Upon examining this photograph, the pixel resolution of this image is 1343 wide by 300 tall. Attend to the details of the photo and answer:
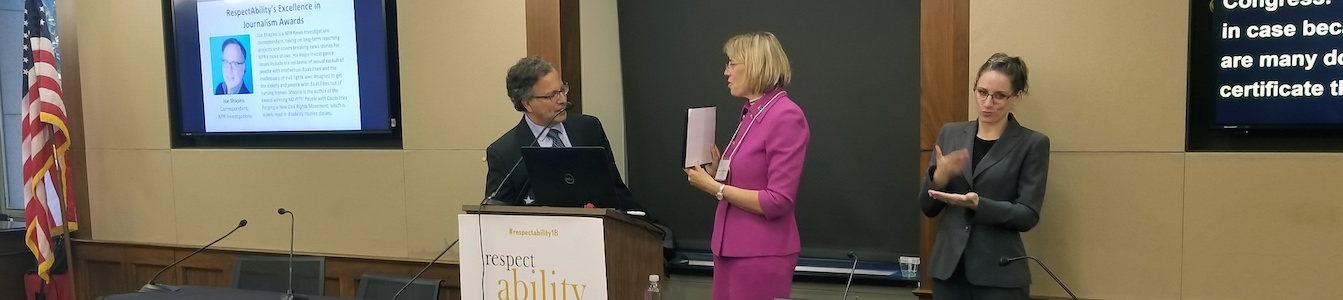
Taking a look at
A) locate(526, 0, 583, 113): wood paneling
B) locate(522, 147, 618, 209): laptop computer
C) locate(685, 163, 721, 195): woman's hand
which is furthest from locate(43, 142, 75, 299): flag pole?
locate(685, 163, 721, 195): woman's hand

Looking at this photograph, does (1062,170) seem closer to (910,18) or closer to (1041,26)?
(1041,26)

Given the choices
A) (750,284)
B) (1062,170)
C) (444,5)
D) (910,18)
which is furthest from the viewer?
(444,5)

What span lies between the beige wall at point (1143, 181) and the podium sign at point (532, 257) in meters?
1.55

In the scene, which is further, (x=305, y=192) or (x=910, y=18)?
(x=305, y=192)

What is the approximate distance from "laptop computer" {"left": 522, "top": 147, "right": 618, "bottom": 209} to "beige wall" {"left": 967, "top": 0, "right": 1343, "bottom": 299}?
1456 millimetres

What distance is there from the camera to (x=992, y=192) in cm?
238

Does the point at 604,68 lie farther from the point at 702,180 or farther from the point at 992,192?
the point at 992,192

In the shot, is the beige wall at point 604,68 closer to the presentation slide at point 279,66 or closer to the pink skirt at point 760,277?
the presentation slide at point 279,66

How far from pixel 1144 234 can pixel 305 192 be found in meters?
3.62

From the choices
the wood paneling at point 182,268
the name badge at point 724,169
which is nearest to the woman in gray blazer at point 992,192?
the name badge at point 724,169

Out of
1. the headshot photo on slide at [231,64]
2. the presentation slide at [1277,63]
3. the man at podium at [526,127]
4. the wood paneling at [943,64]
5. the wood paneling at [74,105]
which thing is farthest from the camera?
→ the wood paneling at [74,105]

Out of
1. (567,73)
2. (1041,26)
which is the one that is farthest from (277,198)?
(1041,26)

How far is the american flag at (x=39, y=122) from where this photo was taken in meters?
4.02

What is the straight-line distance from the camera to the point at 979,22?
281 centimetres
